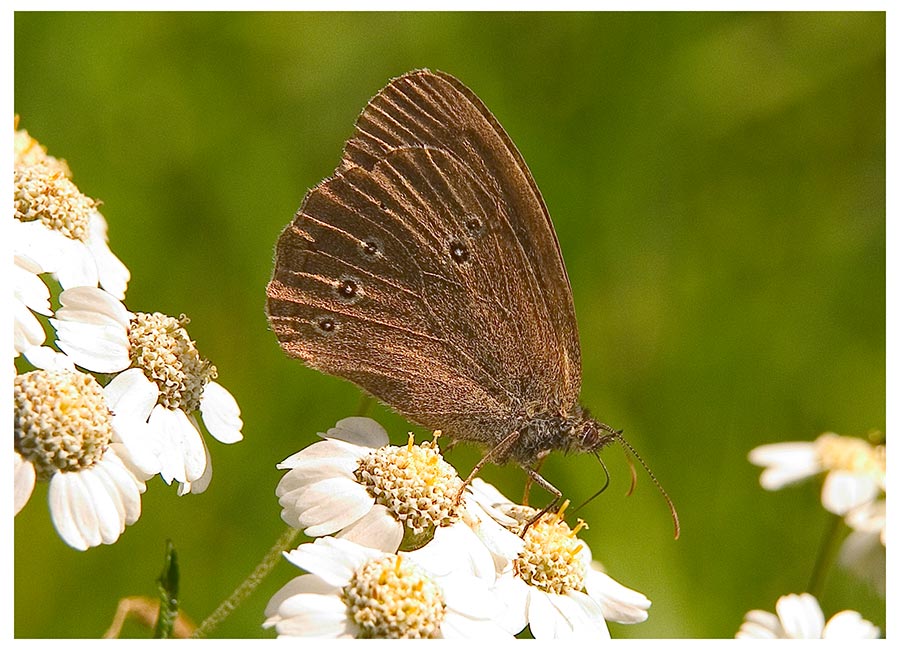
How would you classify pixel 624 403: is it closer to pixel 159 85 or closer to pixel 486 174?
pixel 486 174

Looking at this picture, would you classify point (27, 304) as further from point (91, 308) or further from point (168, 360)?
point (168, 360)

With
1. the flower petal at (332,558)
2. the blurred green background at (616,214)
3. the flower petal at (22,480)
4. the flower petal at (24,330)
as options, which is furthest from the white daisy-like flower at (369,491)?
the blurred green background at (616,214)

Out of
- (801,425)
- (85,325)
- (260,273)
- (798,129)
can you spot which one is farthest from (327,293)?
(798,129)

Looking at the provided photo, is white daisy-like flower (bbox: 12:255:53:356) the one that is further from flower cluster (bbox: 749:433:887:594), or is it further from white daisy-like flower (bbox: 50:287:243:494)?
flower cluster (bbox: 749:433:887:594)

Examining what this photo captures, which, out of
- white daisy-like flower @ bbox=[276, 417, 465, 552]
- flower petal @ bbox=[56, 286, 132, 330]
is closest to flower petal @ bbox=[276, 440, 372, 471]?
white daisy-like flower @ bbox=[276, 417, 465, 552]

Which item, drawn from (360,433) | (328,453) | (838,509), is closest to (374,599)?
(328,453)
